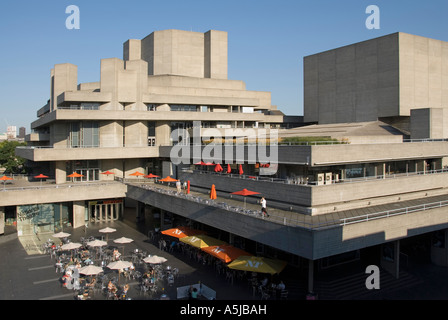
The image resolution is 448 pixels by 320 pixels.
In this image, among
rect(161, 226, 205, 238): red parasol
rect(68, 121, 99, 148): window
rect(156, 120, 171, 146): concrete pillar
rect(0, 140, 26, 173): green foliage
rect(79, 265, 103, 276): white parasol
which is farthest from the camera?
rect(0, 140, 26, 173): green foliage

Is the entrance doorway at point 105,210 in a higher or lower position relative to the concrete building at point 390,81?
lower

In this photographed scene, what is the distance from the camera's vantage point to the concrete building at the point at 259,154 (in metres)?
27.3

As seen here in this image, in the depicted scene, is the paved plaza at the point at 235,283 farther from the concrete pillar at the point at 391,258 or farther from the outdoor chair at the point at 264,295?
the concrete pillar at the point at 391,258

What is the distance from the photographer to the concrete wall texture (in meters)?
48.1

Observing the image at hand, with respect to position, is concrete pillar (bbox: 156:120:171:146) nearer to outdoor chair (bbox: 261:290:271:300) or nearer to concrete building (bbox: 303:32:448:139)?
concrete building (bbox: 303:32:448:139)

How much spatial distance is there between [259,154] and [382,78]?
2641cm

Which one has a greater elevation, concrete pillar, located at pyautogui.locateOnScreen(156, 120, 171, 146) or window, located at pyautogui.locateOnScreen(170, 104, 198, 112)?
window, located at pyautogui.locateOnScreen(170, 104, 198, 112)

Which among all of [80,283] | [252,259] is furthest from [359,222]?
[80,283]

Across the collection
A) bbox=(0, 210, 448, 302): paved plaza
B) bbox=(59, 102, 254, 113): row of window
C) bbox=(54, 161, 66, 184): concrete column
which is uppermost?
bbox=(59, 102, 254, 113): row of window

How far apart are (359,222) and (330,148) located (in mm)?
7602

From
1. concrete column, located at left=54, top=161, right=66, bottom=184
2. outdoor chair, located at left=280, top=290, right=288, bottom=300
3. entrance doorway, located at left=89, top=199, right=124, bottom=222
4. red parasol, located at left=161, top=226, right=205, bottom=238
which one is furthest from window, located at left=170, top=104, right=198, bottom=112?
outdoor chair, located at left=280, top=290, right=288, bottom=300

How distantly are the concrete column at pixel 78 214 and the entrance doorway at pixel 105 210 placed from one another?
1.61 meters

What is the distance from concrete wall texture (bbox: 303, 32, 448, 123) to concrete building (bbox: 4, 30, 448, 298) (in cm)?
17

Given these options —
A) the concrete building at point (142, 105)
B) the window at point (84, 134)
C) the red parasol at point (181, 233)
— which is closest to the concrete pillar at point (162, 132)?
the concrete building at point (142, 105)
